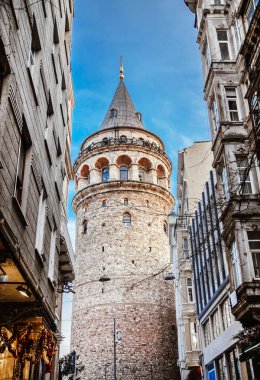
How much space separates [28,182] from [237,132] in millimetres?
8853

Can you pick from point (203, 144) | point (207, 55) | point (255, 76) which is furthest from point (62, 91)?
point (203, 144)

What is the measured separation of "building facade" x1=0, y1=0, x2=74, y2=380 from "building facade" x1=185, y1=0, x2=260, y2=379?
503cm

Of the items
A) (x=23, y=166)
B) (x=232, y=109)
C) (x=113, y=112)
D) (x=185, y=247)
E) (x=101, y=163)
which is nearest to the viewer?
(x=23, y=166)

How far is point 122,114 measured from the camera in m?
52.6

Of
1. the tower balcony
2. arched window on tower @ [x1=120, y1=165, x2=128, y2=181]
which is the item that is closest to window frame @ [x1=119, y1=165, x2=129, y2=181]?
arched window on tower @ [x1=120, y1=165, x2=128, y2=181]

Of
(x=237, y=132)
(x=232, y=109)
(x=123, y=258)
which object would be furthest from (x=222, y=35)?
(x=123, y=258)

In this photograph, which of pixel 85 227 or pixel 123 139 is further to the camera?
pixel 123 139

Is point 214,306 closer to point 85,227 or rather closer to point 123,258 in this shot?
point 123,258

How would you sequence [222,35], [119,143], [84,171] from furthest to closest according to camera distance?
1. [84,171]
2. [119,143]
3. [222,35]

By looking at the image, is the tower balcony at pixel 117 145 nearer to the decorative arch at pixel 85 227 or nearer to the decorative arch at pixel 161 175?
the decorative arch at pixel 161 175

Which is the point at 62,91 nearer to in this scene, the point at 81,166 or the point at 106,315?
the point at 106,315

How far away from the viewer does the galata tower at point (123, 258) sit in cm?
3838

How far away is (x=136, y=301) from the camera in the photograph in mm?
40250

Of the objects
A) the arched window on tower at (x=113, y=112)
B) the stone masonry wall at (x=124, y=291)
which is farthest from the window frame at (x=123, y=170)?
the arched window on tower at (x=113, y=112)
